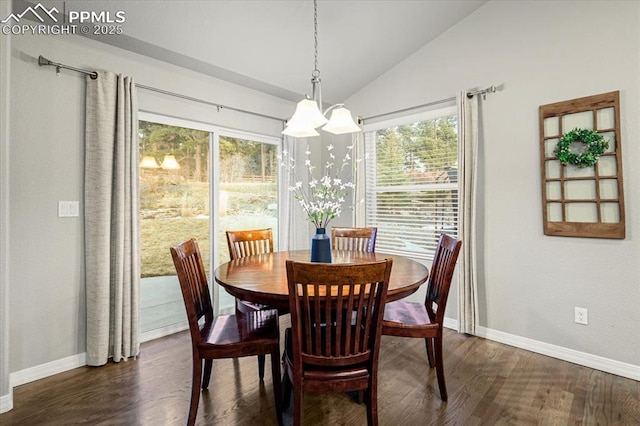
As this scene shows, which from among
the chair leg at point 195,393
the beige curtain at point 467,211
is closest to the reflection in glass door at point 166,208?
the chair leg at point 195,393

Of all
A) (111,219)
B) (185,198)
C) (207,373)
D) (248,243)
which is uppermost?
(185,198)

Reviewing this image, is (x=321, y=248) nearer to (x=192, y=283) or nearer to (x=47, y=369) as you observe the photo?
(x=192, y=283)

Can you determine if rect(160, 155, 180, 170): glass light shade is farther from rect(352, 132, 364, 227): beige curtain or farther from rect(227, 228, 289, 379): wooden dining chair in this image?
rect(352, 132, 364, 227): beige curtain

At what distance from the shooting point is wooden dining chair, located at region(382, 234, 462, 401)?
201 centimetres

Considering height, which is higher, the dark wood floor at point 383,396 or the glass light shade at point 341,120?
the glass light shade at point 341,120

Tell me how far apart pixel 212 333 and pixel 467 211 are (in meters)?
2.42

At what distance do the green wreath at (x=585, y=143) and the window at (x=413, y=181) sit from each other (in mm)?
948

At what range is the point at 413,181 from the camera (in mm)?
3742

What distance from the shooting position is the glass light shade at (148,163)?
9.75 feet

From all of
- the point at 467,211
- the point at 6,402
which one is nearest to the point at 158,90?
the point at 6,402

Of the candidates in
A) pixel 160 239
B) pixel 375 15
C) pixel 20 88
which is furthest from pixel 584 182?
pixel 20 88

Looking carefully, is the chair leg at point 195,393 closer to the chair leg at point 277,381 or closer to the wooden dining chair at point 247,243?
the chair leg at point 277,381

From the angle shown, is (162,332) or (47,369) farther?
(162,332)

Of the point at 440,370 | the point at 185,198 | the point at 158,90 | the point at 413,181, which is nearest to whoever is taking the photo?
the point at 440,370
